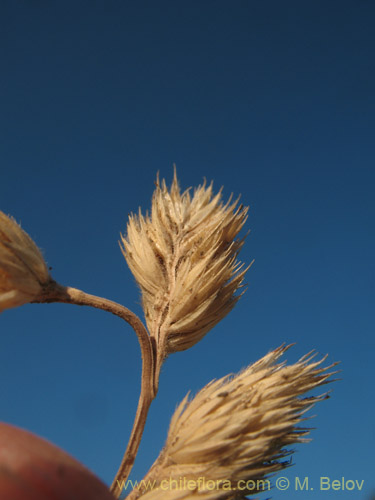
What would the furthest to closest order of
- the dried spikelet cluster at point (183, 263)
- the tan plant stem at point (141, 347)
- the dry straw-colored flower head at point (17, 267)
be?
the dried spikelet cluster at point (183, 263)
the tan plant stem at point (141, 347)
the dry straw-colored flower head at point (17, 267)

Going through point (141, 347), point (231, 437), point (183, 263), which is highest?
point (183, 263)

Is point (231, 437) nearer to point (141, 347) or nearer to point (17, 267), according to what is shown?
point (141, 347)

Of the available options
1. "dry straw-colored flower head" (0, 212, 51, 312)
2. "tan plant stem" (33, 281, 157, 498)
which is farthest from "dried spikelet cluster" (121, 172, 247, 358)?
"dry straw-colored flower head" (0, 212, 51, 312)

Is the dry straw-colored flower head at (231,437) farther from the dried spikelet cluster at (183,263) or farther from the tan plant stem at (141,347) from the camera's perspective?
the dried spikelet cluster at (183,263)

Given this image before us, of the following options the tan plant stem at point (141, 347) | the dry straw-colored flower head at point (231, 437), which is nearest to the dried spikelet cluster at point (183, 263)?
the tan plant stem at point (141, 347)

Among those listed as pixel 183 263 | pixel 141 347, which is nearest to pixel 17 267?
pixel 141 347

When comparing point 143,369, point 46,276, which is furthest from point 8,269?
point 143,369

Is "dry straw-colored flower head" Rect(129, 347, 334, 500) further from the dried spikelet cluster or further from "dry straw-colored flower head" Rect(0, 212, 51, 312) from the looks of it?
"dry straw-colored flower head" Rect(0, 212, 51, 312)
